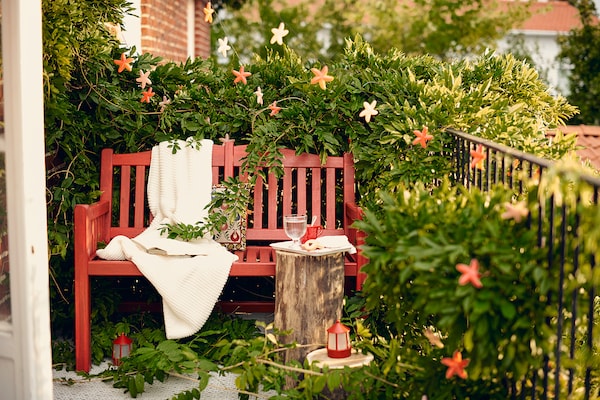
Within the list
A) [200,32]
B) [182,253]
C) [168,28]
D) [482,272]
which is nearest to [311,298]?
[182,253]

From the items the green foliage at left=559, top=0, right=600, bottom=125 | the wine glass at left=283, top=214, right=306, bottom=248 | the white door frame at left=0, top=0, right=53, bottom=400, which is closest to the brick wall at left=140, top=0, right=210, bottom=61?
the wine glass at left=283, top=214, right=306, bottom=248

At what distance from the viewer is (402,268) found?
3002 mm

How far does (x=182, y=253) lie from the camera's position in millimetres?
4523

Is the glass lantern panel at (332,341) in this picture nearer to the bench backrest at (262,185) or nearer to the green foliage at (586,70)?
the bench backrest at (262,185)

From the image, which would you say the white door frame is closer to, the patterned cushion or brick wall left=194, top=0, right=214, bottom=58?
the patterned cushion

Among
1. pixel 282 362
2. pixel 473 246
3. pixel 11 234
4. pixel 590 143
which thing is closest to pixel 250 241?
pixel 282 362

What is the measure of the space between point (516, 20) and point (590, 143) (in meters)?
9.77

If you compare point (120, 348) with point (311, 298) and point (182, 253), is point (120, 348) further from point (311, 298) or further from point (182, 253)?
point (311, 298)

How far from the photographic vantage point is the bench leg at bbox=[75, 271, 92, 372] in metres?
4.39

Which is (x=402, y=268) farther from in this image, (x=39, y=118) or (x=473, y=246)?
(x=39, y=118)

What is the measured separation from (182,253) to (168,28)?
4.70 metres

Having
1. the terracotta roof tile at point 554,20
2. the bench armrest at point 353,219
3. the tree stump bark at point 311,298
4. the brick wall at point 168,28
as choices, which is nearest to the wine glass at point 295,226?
the tree stump bark at point 311,298

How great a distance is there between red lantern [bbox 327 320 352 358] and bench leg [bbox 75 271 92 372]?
1379 mm

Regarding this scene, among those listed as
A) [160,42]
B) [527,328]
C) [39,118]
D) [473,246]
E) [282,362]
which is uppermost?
[160,42]
